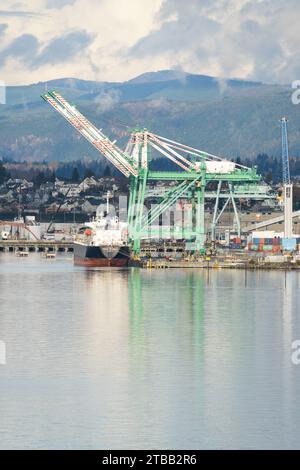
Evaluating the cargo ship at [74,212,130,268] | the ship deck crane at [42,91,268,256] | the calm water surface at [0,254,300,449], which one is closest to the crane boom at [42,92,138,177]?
the ship deck crane at [42,91,268,256]

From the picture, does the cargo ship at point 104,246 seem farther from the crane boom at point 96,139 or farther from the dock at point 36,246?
the dock at point 36,246

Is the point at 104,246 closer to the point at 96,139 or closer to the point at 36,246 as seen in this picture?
the point at 96,139

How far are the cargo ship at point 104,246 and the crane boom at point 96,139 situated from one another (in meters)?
3.51

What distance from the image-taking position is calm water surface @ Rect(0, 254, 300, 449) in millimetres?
21500

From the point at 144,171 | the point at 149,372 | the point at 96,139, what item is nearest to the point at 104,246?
the point at 144,171

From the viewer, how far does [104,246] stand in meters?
70.4

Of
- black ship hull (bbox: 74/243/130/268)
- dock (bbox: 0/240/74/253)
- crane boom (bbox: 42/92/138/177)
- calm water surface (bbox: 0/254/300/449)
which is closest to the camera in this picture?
calm water surface (bbox: 0/254/300/449)

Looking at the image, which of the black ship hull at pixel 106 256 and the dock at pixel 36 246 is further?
the dock at pixel 36 246

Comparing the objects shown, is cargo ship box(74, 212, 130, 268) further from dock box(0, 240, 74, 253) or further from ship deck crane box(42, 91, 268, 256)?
dock box(0, 240, 74, 253)

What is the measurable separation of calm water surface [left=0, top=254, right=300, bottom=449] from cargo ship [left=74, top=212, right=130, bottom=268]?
966 inches

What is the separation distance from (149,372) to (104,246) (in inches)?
1734

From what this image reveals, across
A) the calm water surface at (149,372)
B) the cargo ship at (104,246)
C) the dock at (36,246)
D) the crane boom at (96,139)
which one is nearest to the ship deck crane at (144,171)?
the crane boom at (96,139)

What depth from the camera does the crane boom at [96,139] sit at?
69.8m

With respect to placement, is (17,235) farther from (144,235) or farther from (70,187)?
(144,235)
